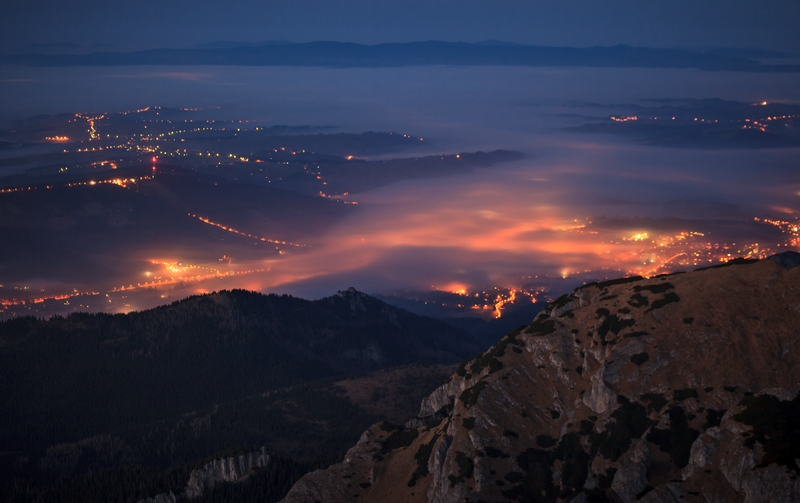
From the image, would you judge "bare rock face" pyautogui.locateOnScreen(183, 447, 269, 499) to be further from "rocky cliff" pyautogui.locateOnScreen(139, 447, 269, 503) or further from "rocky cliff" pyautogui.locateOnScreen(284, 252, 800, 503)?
"rocky cliff" pyautogui.locateOnScreen(284, 252, 800, 503)

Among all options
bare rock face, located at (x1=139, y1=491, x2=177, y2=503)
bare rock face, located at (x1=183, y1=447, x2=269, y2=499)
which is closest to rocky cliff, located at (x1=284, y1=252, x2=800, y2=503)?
bare rock face, located at (x1=183, y1=447, x2=269, y2=499)

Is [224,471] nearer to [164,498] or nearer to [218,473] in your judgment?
[218,473]

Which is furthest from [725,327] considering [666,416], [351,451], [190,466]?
[190,466]

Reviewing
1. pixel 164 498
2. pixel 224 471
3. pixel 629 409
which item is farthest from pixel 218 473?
pixel 629 409

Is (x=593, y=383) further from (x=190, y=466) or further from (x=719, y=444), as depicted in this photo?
(x=190, y=466)

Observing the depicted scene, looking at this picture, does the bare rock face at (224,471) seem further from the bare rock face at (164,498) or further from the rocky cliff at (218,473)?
the bare rock face at (164,498)

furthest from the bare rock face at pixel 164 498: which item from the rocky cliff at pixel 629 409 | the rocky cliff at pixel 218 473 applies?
the rocky cliff at pixel 629 409
